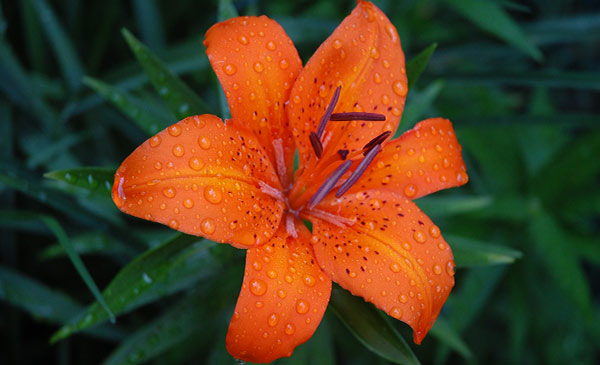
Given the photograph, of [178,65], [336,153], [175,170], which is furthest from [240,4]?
[175,170]

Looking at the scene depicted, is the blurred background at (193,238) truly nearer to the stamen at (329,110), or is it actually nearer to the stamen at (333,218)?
the stamen at (333,218)

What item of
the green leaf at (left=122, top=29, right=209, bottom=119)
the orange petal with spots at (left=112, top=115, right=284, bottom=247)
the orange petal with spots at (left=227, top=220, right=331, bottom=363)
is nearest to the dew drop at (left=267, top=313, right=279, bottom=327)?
the orange petal with spots at (left=227, top=220, right=331, bottom=363)

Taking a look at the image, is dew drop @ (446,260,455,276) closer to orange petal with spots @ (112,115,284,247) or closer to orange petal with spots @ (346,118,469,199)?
orange petal with spots @ (346,118,469,199)

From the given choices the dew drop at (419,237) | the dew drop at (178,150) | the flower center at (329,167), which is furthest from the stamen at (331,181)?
the dew drop at (178,150)

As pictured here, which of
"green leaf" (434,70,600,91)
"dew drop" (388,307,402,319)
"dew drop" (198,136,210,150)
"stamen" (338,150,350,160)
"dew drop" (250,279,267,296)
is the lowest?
"green leaf" (434,70,600,91)

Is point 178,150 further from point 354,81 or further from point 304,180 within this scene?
point 354,81

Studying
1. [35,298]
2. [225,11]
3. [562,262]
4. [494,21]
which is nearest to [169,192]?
[225,11]
